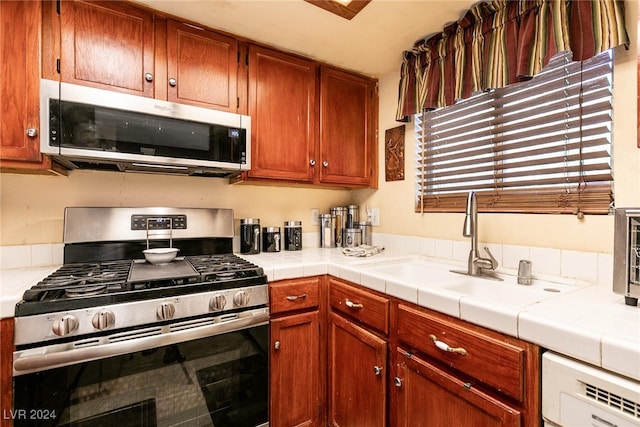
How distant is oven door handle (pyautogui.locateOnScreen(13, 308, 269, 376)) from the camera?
3.26 feet

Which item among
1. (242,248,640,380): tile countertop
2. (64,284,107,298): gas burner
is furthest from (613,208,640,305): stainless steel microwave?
(64,284,107,298): gas burner

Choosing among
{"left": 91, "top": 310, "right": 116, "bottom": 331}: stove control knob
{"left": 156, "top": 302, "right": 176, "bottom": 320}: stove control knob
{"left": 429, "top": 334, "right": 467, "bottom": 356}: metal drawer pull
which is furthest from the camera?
{"left": 156, "top": 302, "right": 176, "bottom": 320}: stove control knob

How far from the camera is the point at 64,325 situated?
1.02 m

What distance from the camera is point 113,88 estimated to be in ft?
4.72

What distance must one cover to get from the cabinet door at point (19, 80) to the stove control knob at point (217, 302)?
96 cm

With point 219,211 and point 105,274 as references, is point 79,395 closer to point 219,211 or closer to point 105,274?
point 105,274

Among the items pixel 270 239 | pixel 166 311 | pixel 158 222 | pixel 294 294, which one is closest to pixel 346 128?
pixel 270 239

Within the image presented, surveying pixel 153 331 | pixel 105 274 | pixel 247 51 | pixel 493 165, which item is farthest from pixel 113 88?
pixel 493 165

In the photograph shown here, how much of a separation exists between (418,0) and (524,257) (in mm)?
1327

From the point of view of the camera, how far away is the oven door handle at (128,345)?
0.99 metres

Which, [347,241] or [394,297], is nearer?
[394,297]

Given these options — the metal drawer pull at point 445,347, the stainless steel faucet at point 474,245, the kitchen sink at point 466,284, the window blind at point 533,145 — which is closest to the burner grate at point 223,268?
the kitchen sink at point 466,284

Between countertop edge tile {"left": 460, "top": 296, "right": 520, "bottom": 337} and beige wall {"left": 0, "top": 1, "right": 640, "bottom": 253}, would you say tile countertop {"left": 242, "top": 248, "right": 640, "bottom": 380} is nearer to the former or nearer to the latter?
countertop edge tile {"left": 460, "top": 296, "right": 520, "bottom": 337}

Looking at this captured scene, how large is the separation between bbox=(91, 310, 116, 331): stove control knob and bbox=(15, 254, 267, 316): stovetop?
36mm
